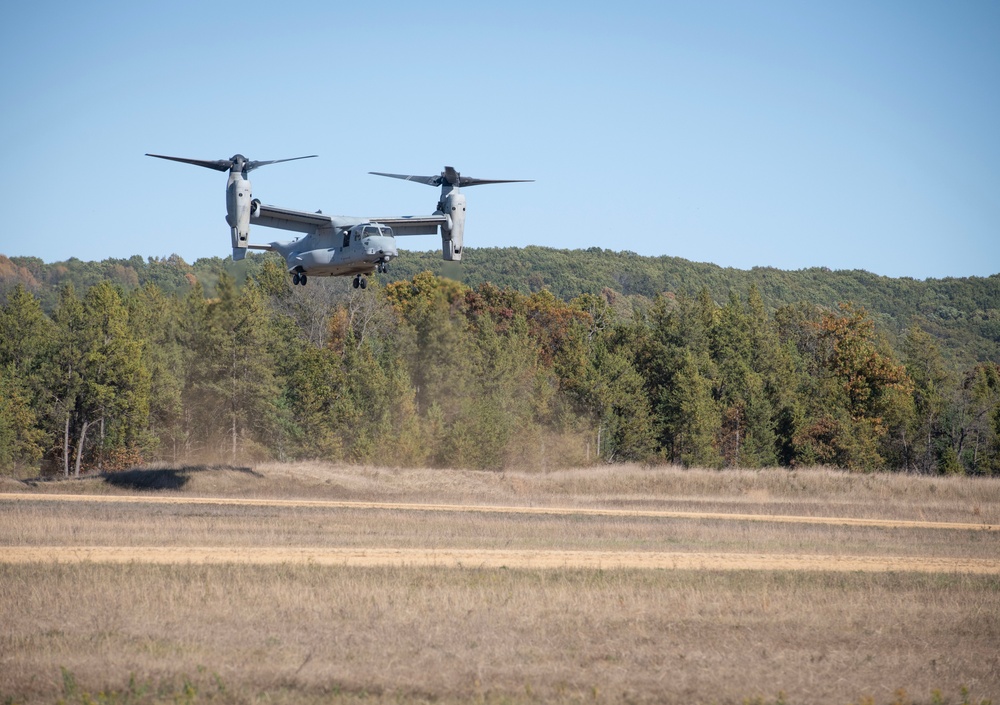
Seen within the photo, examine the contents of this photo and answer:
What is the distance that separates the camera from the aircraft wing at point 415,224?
115 ft

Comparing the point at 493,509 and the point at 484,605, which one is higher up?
the point at 484,605

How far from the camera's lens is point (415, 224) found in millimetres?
35656

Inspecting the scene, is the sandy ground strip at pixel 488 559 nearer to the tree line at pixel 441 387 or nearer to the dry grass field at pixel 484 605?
the dry grass field at pixel 484 605

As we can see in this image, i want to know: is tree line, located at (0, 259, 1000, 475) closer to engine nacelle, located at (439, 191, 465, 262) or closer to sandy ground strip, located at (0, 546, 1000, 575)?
engine nacelle, located at (439, 191, 465, 262)

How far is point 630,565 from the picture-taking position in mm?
25219

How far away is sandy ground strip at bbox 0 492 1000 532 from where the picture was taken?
3731cm

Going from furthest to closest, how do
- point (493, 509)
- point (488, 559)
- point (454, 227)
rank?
point (493, 509) < point (454, 227) < point (488, 559)

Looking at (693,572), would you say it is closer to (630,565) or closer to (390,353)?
(630,565)

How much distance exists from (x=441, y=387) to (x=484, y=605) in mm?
54485

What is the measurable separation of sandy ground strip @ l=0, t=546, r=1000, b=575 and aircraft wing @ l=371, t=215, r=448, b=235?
12560mm

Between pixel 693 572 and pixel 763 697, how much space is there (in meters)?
10.5

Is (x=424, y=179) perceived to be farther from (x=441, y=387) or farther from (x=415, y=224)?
(x=441, y=387)

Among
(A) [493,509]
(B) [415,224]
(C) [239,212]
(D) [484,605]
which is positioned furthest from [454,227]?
(D) [484,605]

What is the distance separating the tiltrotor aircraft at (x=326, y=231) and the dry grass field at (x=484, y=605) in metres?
8.73
